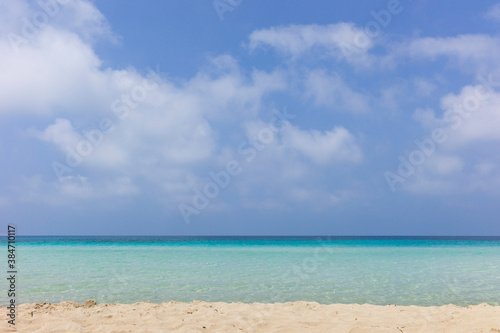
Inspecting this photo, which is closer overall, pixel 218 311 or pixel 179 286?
pixel 218 311

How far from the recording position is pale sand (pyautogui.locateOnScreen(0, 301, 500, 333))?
6293 mm

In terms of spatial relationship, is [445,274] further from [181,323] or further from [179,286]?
[181,323]

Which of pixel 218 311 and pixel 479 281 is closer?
pixel 218 311

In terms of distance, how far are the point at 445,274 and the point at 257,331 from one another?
41.2ft

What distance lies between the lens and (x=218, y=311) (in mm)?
7645

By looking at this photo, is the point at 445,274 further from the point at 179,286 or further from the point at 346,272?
the point at 179,286

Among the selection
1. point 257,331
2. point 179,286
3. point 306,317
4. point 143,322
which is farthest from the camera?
point 179,286

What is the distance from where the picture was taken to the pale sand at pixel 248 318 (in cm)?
629

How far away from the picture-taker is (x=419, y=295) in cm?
1059

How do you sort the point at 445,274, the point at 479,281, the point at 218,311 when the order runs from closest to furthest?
the point at 218,311 → the point at 479,281 → the point at 445,274

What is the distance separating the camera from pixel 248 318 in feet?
23.2

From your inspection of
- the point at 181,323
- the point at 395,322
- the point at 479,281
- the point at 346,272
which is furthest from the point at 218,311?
the point at 479,281

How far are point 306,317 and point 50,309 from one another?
585 cm

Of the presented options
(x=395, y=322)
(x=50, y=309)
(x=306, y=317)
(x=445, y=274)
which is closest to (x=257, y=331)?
(x=306, y=317)
